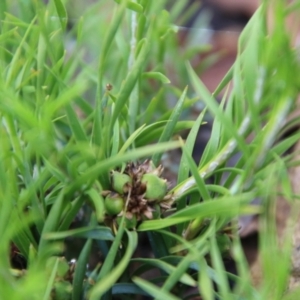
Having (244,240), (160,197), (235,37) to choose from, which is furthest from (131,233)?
(235,37)

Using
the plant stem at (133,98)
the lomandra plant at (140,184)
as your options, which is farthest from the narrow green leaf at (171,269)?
the plant stem at (133,98)

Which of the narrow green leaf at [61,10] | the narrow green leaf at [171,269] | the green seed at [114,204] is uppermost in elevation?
the narrow green leaf at [61,10]

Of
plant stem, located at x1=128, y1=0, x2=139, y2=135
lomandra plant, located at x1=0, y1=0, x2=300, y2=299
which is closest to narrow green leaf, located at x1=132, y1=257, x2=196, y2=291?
lomandra plant, located at x1=0, y1=0, x2=300, y2=299

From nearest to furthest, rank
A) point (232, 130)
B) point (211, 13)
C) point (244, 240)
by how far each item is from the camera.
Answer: point (232, 130) → point (244, 240) → point (211, 13)

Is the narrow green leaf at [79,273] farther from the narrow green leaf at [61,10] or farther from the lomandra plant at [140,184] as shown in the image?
the narrow green leaf at [61,10]

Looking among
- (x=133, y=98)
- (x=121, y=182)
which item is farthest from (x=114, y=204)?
(x=133, y=98)

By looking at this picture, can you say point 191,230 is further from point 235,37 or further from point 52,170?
point 235,37

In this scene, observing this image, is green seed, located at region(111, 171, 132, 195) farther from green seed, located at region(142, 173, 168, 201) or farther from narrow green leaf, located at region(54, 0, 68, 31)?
narrow green leaf, located at region(54, 0, 68, 31)

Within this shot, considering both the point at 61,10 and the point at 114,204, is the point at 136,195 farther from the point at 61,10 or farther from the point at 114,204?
the point at 61,10
